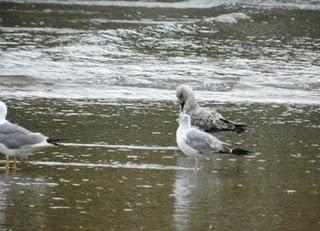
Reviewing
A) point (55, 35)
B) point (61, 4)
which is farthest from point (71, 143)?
point (61, 4)

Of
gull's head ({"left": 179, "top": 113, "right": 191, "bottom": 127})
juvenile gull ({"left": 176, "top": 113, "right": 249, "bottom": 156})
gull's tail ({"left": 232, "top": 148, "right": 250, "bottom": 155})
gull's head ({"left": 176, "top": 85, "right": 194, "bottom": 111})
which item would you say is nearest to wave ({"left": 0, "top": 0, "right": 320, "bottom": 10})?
gull's head ({"left": 176, "top": 85, "right": 194, "bottom": 111})

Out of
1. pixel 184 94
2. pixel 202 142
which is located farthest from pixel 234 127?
pixel 202 142

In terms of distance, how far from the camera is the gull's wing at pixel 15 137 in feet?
37.2

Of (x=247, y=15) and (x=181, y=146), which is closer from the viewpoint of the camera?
(x=181, y=146)

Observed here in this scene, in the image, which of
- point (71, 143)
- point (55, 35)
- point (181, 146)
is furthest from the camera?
point (55, 35)

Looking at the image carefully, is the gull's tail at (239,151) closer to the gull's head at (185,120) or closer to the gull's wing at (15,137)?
the gull's head at (185,120)

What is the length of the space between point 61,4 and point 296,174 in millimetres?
28201

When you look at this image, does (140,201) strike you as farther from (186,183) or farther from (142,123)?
(142,123)

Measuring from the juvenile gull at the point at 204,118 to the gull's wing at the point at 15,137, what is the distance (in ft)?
8.75

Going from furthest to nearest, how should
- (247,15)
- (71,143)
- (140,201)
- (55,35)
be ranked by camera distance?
(247,15) < (55,35) < (71,143) < (140,201)

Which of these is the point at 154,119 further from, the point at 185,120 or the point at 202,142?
the point at 202,142

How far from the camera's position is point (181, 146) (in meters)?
12.0

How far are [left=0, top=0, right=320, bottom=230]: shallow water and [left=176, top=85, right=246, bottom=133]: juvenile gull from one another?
326 mm

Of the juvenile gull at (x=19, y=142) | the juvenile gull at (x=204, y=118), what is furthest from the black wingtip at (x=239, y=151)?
the juvenile gull at (x=19, y=142)
